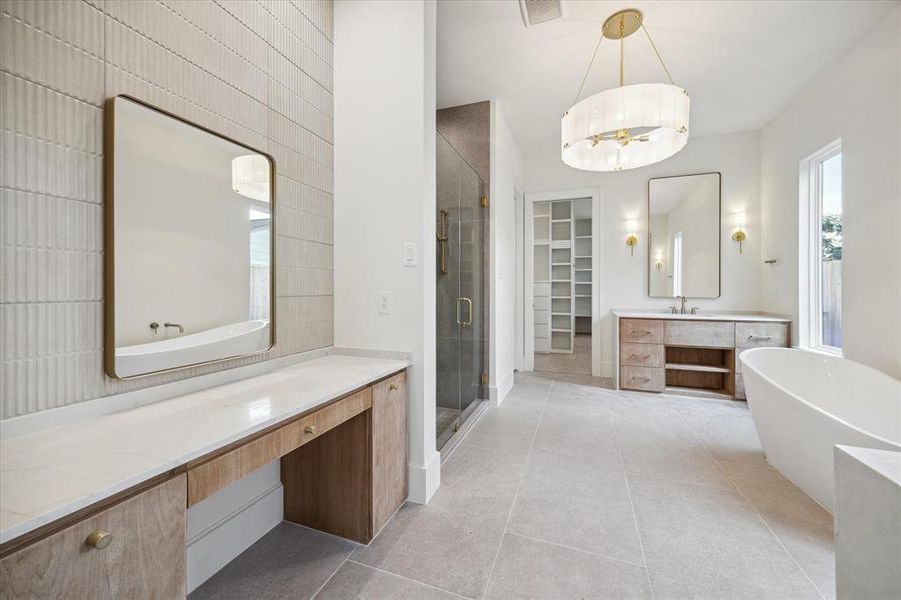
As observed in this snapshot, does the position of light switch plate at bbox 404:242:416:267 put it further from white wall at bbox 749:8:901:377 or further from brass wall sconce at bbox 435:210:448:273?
white wall at bbox 749:8:901:377

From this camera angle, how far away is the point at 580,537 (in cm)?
155

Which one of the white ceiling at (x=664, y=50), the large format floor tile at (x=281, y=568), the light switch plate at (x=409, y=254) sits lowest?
the large format floor tile at (x=281, y=568)

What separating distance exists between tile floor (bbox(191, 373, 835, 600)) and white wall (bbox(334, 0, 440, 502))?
380 millimetres

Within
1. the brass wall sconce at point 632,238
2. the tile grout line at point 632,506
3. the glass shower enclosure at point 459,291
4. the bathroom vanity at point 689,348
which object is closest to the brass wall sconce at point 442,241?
the glass shower enclosure at point 459,291

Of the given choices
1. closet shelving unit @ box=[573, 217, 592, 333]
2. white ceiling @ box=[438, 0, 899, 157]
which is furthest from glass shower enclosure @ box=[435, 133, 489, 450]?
closet shelving unit @ box=[573, 217, 592, 333]

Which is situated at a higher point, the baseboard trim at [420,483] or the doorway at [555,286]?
the doorway at [555,286]

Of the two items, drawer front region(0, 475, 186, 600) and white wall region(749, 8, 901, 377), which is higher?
white wall region(749, 8, 901, 377)

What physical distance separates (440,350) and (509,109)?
2.50 m

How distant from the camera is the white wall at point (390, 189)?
1.76 meters

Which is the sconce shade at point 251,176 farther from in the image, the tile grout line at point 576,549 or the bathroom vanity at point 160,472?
the tile grout line at point 576,549

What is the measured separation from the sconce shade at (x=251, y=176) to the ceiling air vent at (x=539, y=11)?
185 cm

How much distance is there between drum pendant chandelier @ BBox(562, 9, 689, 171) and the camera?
1.93 m

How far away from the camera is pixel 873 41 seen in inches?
92.2

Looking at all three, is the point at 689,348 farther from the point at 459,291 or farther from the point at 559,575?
the point at 559,575
